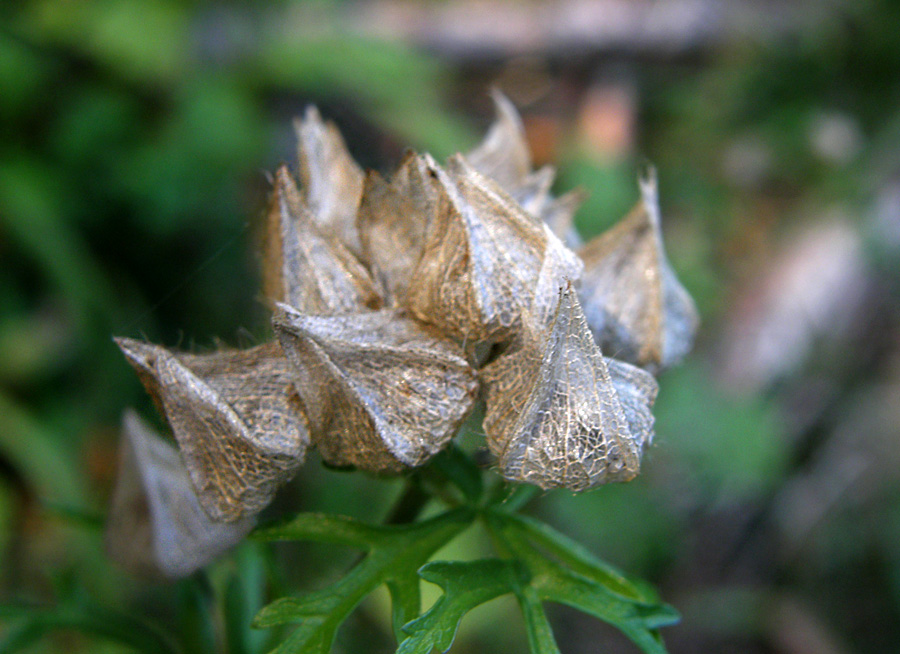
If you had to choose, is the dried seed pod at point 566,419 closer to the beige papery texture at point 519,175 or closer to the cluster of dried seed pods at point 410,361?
the cluster of dried seed pods at point 410,361

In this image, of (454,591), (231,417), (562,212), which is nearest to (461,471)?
(454,591)

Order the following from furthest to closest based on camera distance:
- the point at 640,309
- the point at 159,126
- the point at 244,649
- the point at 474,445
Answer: the point at 159,126 → the point at 244,649 → the point at 640,309 → the point at 474,445

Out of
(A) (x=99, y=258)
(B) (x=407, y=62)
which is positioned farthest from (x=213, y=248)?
(B) (x=407, y=62)

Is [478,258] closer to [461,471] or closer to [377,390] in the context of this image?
[377,390]

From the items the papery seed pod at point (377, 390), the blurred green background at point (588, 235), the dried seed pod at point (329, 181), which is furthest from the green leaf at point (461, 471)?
the blurred green background at point (588, 235)

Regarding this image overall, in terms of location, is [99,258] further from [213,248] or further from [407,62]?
[407,62]
